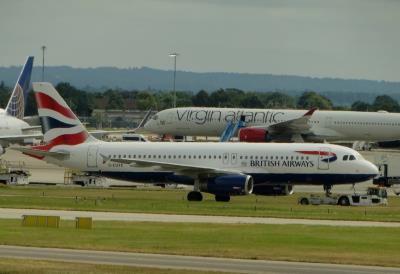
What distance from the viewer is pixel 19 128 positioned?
119 m

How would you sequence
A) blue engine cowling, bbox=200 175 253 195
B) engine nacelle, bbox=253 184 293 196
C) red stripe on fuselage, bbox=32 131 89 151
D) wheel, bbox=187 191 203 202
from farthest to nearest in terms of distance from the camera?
red stripe on fuselage, bbox=32 131 89 151 → engine nacelle, bbox=253 184 293 196 → wheel, bbox=187 191 203 202 → blue engine cowling, bbox=200 175 253 195

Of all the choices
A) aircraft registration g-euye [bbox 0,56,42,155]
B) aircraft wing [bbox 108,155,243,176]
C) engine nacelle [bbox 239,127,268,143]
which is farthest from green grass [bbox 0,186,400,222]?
engine nacelle [bbox 239,127,268,143]

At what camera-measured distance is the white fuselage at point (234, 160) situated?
3056 inches

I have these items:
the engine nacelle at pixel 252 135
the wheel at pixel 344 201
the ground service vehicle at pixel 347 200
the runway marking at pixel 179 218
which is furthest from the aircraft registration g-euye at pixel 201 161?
the engine nacelle at pixel 252 135

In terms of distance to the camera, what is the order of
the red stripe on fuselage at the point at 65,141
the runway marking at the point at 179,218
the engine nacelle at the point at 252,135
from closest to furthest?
the runway marking at the point at 179,218, the red stripe on fuselage at the point at 65,141, the engine nacelle at the point at 252,135

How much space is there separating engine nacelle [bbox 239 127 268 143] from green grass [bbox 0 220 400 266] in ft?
233

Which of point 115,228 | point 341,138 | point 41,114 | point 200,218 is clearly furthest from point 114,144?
point 341,138

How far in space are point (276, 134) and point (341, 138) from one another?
10947 mm

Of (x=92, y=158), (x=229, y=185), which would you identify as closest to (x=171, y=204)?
(x=229, y=185)

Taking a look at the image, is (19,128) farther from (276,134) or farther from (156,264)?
(156,264)

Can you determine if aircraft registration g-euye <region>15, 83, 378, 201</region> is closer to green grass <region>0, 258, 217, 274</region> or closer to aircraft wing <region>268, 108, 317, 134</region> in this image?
green grass <region>0, 258, 217, 274</region>

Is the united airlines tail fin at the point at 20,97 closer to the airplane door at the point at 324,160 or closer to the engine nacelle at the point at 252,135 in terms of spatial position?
the engine nacelle at the point at 252,135

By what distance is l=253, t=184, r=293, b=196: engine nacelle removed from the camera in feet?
261

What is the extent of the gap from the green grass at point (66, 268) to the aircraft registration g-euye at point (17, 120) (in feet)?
215
